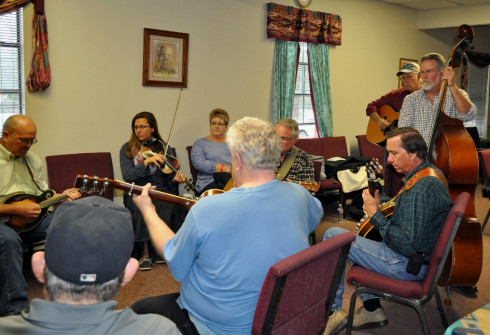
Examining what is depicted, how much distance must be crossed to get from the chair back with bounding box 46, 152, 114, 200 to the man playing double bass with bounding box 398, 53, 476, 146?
8.32ft

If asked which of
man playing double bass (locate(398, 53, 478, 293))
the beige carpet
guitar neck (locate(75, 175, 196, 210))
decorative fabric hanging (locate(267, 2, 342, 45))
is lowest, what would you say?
the beige carpet

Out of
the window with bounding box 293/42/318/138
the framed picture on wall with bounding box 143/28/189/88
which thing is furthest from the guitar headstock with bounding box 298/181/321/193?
the window with bounding box 293/42/318/138

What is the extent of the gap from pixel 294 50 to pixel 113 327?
19.1 ft

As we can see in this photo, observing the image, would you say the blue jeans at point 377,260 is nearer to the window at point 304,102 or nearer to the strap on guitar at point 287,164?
the strap on guitar at point 287,164

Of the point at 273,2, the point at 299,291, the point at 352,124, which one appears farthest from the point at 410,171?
the point at 352,124

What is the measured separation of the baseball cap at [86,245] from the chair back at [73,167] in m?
3.22

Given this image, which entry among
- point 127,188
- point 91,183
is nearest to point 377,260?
point 127,188

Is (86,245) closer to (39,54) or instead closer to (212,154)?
(212,154)

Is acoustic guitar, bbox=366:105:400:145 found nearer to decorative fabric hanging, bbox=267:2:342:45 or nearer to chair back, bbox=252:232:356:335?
decorative fabric hanging, bbox=267:2:342:45

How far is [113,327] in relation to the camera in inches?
42.3

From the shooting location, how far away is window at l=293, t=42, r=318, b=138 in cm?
688

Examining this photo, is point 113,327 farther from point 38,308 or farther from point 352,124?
point 352,124

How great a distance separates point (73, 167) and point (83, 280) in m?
3.38

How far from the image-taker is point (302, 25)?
6.42 metres
